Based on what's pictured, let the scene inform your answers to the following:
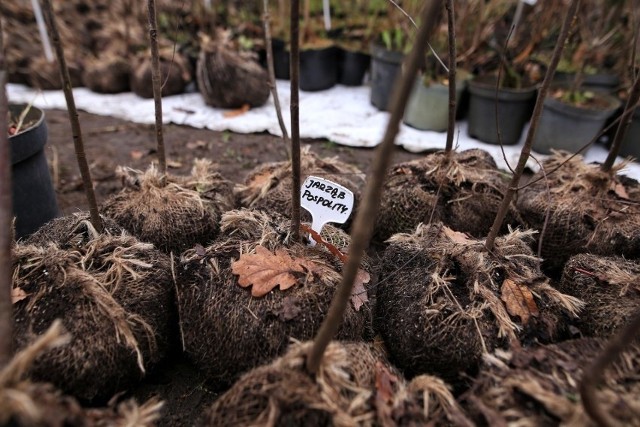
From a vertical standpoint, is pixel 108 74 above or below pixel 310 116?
above

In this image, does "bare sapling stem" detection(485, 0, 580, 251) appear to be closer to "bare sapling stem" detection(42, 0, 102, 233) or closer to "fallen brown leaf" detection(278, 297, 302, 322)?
"fallen brown leaf" detection(278, 297, 302, 322)

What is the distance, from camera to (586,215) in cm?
199

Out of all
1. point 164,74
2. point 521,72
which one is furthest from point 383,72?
point 164,74

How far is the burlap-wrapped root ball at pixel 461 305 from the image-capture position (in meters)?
1.38

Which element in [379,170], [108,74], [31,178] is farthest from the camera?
[108,74]

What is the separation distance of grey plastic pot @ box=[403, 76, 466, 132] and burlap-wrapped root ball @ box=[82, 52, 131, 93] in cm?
336

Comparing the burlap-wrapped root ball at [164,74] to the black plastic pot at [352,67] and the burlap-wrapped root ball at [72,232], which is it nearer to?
the black plastic pot at [352,67]

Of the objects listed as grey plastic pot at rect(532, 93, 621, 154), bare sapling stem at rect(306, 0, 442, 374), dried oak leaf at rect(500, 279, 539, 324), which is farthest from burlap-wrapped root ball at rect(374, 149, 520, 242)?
grey plastic pot at rect(532, 93, 621, 154)

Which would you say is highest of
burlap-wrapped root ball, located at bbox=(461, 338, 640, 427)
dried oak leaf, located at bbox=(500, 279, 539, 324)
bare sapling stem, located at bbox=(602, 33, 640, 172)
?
bare sapling stem, located at bbox=(602, 33, 640, 172)

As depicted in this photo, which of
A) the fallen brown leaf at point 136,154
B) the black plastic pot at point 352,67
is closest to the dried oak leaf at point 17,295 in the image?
the fallen brown leaf at point 136,154

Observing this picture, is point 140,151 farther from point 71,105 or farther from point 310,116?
point 71,105

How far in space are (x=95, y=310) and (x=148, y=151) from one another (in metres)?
2.64

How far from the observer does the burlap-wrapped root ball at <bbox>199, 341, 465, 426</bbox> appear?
3.26ft

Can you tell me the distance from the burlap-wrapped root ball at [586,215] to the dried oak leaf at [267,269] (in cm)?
117
